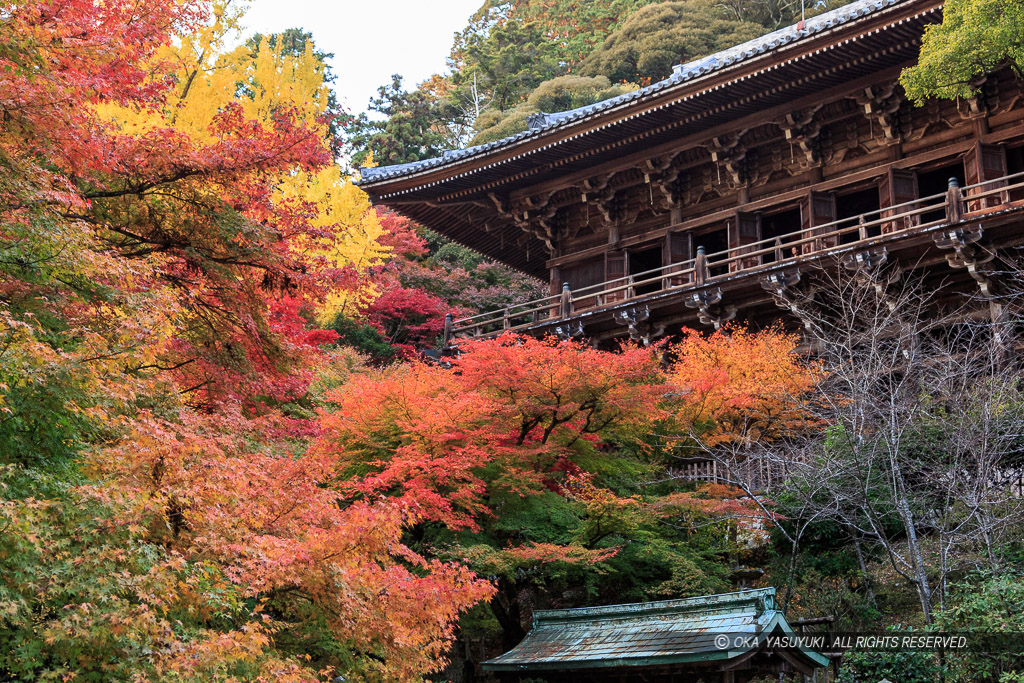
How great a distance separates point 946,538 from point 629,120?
11.1 m

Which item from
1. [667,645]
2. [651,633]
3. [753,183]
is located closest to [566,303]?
[753,183]

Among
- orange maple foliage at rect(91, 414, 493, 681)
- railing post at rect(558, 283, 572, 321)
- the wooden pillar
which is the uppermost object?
the wooden pillar

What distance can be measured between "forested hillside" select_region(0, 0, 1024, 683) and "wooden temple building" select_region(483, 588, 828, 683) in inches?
34.1

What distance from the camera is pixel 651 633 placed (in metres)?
9.16

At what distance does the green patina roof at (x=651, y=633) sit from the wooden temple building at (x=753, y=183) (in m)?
8.70

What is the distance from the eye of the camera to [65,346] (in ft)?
22.7

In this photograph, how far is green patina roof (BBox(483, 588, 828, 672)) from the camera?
8.34 m

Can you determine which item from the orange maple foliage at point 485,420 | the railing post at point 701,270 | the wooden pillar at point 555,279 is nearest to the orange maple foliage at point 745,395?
the orange maple foliage at point 485,420

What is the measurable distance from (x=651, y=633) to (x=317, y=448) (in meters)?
4.43

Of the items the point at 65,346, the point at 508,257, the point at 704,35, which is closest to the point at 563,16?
the point at 704,35

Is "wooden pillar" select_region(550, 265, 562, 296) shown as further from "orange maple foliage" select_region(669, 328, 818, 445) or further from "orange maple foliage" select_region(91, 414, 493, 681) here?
"orange maple foliage" select_region(91, 414, 493, 681)

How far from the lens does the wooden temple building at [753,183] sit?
52.0 ft

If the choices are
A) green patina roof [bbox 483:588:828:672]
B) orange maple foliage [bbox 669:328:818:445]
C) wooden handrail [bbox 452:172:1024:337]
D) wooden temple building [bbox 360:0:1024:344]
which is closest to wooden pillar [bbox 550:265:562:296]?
wooden temple building [bbox 360:0:1024:344]

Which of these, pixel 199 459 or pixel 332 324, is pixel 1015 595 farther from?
pixel 332 324
